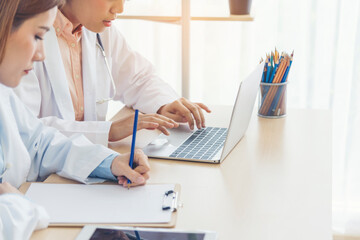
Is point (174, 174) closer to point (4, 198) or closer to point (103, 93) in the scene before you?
point (4, 198)

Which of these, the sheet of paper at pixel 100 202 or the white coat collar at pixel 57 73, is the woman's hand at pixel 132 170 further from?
the white coat collar at pixel 57 73

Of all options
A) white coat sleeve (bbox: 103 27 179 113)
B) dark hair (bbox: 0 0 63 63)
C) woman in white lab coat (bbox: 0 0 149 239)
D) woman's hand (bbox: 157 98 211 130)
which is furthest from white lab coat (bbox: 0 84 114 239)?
white coat sleeve (bbox: 103 27 179 113)

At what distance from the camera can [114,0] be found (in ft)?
4.97

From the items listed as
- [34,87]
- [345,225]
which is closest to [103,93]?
[34,87]

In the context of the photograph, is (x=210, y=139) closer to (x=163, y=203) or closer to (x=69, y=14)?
(x=163, y=203)

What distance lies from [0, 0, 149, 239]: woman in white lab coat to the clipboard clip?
73 mm

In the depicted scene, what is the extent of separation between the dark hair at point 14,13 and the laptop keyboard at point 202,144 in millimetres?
513

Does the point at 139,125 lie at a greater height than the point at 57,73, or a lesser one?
lesser

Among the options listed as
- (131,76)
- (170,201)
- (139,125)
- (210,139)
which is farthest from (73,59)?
(170,201)

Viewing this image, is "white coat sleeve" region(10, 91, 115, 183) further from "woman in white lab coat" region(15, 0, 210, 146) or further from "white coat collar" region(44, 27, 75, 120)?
"white coat collar" region(44, 27, 75, 120)

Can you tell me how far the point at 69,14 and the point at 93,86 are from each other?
238mm

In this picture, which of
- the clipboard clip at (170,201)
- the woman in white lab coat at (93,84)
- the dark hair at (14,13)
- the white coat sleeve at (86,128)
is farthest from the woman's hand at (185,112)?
the dark hair at (14,13)

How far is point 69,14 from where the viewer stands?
5.24 feet

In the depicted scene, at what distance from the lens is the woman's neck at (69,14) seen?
159 cm
